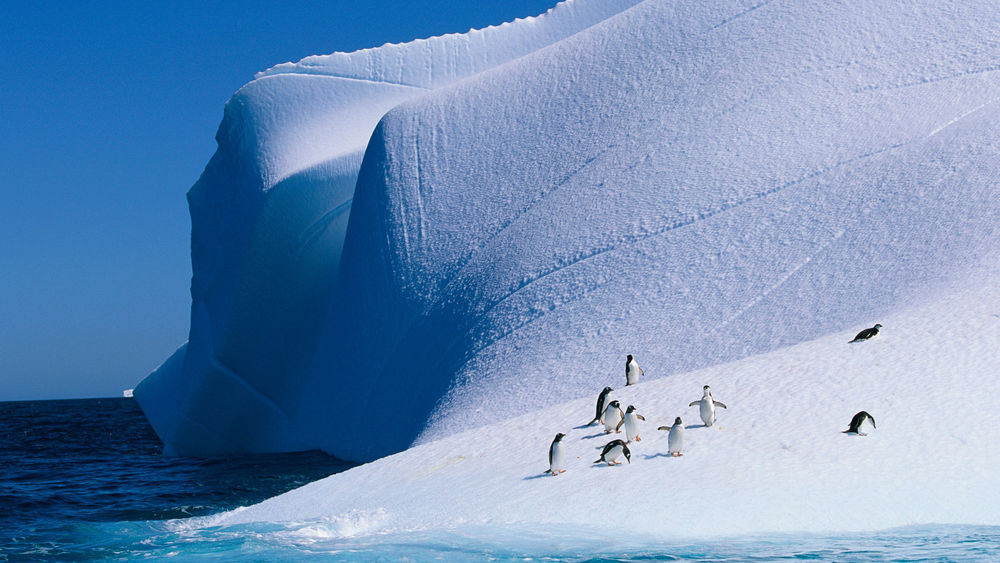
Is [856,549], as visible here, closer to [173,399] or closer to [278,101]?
[278,101]

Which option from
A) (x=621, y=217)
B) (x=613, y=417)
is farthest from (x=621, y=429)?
(x=621, y=217)

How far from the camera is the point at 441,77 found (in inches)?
903

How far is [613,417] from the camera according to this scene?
10.2 m

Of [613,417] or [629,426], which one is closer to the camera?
[629,426]

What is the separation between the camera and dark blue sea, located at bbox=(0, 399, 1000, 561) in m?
6.93

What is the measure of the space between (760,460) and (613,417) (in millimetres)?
1903

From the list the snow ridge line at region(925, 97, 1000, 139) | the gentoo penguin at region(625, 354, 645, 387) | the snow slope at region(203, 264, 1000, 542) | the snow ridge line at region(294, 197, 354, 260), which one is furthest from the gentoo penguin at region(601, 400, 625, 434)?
the snow ridge line at region(294, 197, 354, 260)

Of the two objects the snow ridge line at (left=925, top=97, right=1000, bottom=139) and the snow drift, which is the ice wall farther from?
the snow ridge line at (left=925, top=97, right=1000, bottom=139)

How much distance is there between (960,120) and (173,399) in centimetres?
1989

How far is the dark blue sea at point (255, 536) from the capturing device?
6934 mm

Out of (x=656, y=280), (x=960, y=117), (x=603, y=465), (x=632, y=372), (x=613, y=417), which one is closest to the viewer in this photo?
(x=603, y=465)

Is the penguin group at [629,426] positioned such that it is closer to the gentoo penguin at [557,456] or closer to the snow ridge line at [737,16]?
the gentoo penguin at [557,456]

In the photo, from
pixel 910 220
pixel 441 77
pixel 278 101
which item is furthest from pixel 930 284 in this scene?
pixel 278 101

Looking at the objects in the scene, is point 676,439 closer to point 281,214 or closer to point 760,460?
point 760,460
